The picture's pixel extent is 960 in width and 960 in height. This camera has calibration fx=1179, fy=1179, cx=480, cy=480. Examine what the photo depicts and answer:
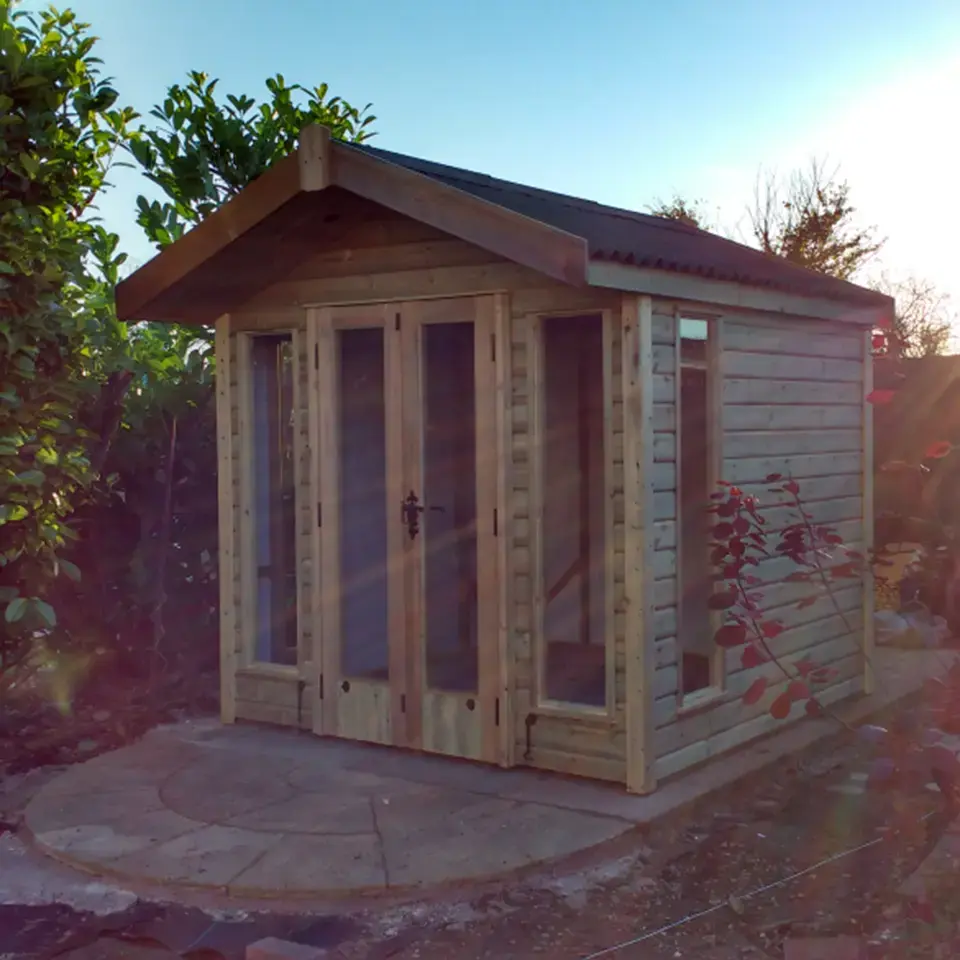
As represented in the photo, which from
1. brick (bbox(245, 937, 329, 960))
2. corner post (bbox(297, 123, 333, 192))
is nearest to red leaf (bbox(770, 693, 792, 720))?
brick (bbox(245, 937, 329, 960))

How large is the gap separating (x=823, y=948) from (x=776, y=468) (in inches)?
123

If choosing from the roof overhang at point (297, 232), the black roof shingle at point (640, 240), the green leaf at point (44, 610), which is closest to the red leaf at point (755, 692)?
the roof overhang at point (297, 232)

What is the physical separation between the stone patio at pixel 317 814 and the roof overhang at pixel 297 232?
2211mm

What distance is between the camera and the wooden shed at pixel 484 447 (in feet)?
17.2

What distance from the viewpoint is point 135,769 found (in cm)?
568

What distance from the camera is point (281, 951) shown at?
3.74m

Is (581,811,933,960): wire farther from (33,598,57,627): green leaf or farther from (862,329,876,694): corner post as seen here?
(33,598,57,627): green leaf

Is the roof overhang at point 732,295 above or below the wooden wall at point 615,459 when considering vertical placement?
above

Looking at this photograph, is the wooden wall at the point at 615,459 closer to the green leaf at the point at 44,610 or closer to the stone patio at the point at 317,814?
the stone patio at the point at 317,814

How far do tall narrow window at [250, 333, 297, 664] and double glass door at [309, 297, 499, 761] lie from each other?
44 centimetres

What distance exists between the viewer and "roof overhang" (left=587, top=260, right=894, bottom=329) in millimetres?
4879

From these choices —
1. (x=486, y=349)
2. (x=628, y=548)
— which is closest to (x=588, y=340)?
(x=486, y=349)

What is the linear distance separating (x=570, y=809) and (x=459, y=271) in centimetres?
250

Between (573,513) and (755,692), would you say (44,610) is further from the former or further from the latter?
(755,692)
